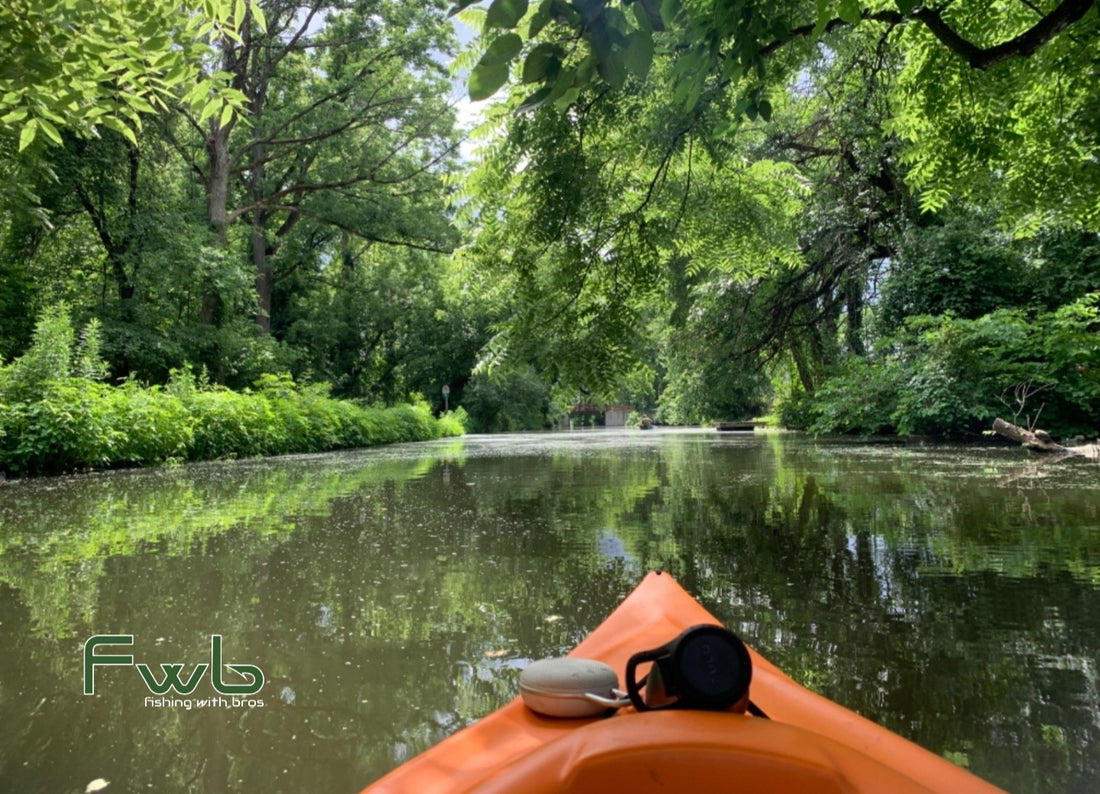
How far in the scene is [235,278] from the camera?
14.8 metres

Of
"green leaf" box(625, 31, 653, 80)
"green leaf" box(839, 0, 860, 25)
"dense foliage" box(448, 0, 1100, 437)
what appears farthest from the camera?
"dense foliage" box(448, 0, 1100, 437)

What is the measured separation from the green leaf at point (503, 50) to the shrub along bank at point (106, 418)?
779 cm

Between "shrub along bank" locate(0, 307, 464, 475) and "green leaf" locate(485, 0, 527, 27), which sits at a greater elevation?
"green leaf" locate(485, 0, 527, 27)

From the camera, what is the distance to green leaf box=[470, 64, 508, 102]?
54.1 inches

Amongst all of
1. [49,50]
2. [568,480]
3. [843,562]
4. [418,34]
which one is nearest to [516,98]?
[49,50]

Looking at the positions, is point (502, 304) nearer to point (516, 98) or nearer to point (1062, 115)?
point (516, 98)

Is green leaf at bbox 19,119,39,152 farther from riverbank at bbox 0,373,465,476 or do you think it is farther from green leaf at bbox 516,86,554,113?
riverbank at bbox 0,373,465,476

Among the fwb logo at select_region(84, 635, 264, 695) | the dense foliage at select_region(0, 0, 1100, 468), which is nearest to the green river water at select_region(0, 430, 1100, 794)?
the fwb logo at select_region(84, 635, 264, 695)

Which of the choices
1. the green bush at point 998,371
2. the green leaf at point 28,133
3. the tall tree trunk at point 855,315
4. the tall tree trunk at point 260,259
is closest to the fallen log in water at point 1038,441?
the green bush at point 998,371

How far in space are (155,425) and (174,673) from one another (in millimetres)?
8175

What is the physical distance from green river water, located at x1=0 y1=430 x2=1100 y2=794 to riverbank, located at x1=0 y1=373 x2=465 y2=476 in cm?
174

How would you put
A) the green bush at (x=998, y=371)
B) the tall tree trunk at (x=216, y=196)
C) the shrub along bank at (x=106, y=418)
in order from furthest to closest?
the tall tree trunk at (x=216, y=196), the green bush at (x=998, y=371), the shrub along bank at (x=106, y=418)

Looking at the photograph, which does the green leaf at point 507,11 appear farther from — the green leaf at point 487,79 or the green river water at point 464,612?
the green river water at point 464,612

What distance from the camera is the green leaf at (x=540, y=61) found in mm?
1507
